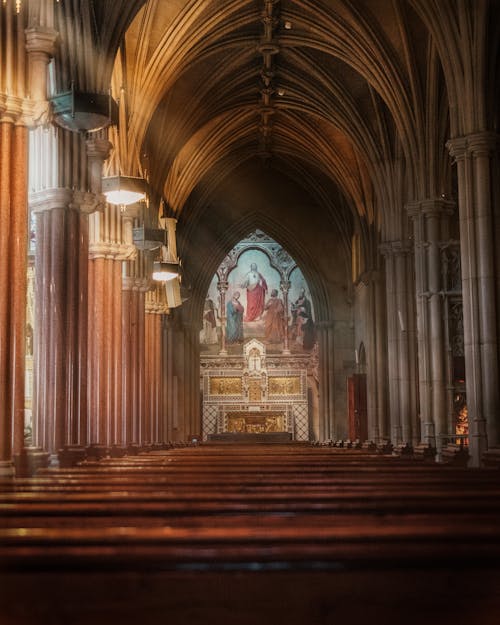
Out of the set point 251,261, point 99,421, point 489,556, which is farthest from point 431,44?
point 251,261

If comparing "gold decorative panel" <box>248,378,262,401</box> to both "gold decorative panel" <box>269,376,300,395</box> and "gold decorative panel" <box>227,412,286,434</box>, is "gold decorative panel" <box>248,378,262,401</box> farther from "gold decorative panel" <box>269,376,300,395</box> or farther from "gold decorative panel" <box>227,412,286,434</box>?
"gold decorative panel" <box>227,412,286,434</box>

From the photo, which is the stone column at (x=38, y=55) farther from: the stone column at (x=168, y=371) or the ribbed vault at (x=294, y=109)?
the stone column at (x=168, y=371)

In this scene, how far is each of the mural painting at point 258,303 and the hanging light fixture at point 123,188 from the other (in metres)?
23.2

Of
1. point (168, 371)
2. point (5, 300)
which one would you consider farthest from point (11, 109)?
point (168, 371)

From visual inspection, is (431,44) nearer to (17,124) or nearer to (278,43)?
(278,43)

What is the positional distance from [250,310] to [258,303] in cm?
45

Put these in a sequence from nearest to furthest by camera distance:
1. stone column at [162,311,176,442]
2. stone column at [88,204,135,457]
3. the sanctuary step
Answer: stone column at [88,204,135,457], stone column at [162,311,176,442], the sanctuary step

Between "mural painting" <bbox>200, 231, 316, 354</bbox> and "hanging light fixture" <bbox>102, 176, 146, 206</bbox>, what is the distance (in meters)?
23.2

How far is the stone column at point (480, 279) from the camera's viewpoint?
14.5 m

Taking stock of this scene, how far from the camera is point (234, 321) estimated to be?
39.3 meters

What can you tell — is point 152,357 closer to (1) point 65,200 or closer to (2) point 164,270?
(2) point 164,270

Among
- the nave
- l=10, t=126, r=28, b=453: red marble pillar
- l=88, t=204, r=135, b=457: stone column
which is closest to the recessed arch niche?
l=88, t=204, r=135, b=457: stone column

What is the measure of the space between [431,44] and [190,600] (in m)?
18.2

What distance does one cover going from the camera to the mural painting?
3894 centimetres
